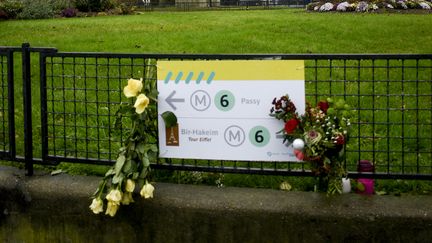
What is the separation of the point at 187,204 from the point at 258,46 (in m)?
7.24

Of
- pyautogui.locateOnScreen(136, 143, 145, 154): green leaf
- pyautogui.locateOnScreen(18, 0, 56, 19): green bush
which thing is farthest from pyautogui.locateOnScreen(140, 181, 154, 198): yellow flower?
pyautogui.locateOnScreen(18, 0, 56, 19): green bush

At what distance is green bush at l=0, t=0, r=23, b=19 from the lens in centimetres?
2220

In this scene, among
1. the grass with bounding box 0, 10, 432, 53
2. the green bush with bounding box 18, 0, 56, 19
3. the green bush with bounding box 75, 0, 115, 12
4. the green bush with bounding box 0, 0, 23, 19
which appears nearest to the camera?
the grass with bounding box 0, 10, 432, 53

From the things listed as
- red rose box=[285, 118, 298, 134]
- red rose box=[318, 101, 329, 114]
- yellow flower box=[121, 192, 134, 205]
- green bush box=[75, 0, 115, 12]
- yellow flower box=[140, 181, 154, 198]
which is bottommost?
yellow flower box=[121, 192, 134, 205]

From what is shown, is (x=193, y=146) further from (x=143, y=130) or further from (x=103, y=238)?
(x=103, y=238)

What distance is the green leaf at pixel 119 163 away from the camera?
13.5ft

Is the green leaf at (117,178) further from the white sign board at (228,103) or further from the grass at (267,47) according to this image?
the grass at (267,47)

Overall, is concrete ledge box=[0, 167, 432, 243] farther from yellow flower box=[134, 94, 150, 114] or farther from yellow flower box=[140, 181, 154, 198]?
yellow flower box=[134, 94, 150, 114]

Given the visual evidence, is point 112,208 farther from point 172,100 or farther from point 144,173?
point 172,100

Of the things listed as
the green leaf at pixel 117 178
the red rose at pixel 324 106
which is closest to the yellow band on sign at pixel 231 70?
the red rose at pixel 324 106

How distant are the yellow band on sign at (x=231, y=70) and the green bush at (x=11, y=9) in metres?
19.1

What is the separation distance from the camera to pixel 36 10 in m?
22.3

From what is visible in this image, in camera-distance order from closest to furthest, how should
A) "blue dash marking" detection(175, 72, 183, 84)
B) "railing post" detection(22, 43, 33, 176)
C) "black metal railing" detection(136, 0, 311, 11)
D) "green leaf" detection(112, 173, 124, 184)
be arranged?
"green leaf" detection(112, 173, 124, 184) < "blue dash marking" detection(175, 72, 183, 84) < "railing post" detection(22, 43, 33, 176) < "black metal railing" detection(136, 0, 311, 11)

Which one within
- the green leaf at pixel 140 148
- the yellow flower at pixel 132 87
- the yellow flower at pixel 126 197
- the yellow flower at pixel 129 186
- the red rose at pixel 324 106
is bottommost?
the yellow flower at pixel 126 197
